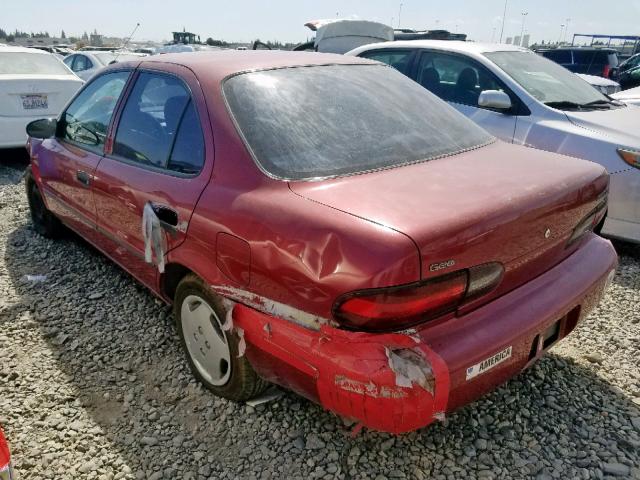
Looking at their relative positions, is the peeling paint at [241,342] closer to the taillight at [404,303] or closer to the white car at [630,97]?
the taillight at [404,303]

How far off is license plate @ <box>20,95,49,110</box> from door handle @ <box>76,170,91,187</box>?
4132 mm

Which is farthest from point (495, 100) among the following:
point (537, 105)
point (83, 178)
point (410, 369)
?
point (410, 369)

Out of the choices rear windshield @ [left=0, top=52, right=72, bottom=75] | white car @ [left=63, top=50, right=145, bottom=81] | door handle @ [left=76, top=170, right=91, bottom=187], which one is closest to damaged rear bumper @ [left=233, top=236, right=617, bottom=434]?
door handle @ [left=76, top=170, right=91, bottom=187]

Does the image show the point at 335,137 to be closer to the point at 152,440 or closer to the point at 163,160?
the point at 163,160

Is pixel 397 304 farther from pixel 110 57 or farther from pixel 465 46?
pixel 110 57

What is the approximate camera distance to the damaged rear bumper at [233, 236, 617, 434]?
1678 millimetres

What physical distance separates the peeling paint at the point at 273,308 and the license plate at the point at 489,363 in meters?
0.52

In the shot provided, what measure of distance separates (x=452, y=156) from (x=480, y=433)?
122 centimetres

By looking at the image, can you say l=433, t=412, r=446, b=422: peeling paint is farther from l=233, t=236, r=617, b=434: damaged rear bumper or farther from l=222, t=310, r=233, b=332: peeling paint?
l=222, t=310, r=233, b=332: peeling paint

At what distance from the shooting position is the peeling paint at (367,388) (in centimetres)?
166

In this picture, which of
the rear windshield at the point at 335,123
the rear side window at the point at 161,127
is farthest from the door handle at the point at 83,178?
the rear windshield at the point at 335,123

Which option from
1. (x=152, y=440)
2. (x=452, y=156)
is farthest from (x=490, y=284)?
(x=152, y=440)

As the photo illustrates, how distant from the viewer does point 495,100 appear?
4.32m

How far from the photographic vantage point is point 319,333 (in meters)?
1.78
